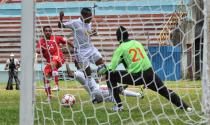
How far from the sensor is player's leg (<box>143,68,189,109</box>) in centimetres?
671

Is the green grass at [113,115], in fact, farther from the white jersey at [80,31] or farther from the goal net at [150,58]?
the white jersey at [80,31]

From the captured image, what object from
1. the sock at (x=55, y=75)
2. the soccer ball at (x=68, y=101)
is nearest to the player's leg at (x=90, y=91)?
the soccer ball at (x=68, y=101)

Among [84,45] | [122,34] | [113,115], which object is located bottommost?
[113,115]

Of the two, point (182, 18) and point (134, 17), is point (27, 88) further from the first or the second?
point (134, 17)

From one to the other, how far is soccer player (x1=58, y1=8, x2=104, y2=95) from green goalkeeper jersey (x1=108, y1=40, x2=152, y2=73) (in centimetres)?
66

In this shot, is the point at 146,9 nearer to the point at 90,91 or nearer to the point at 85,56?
the point at 85,56

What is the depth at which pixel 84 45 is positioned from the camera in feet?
29.0

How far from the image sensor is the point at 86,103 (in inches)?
333

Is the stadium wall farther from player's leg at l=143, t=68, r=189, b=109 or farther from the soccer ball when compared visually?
the soccer ball

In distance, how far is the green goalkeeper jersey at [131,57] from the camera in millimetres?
7375

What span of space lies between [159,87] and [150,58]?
1195 millimetres

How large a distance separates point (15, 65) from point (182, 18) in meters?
12.6

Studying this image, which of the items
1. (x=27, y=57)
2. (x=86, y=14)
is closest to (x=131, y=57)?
(x=86, y=14)

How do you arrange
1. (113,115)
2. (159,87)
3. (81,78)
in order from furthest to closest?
(81,78), (159,87), (113,115)
